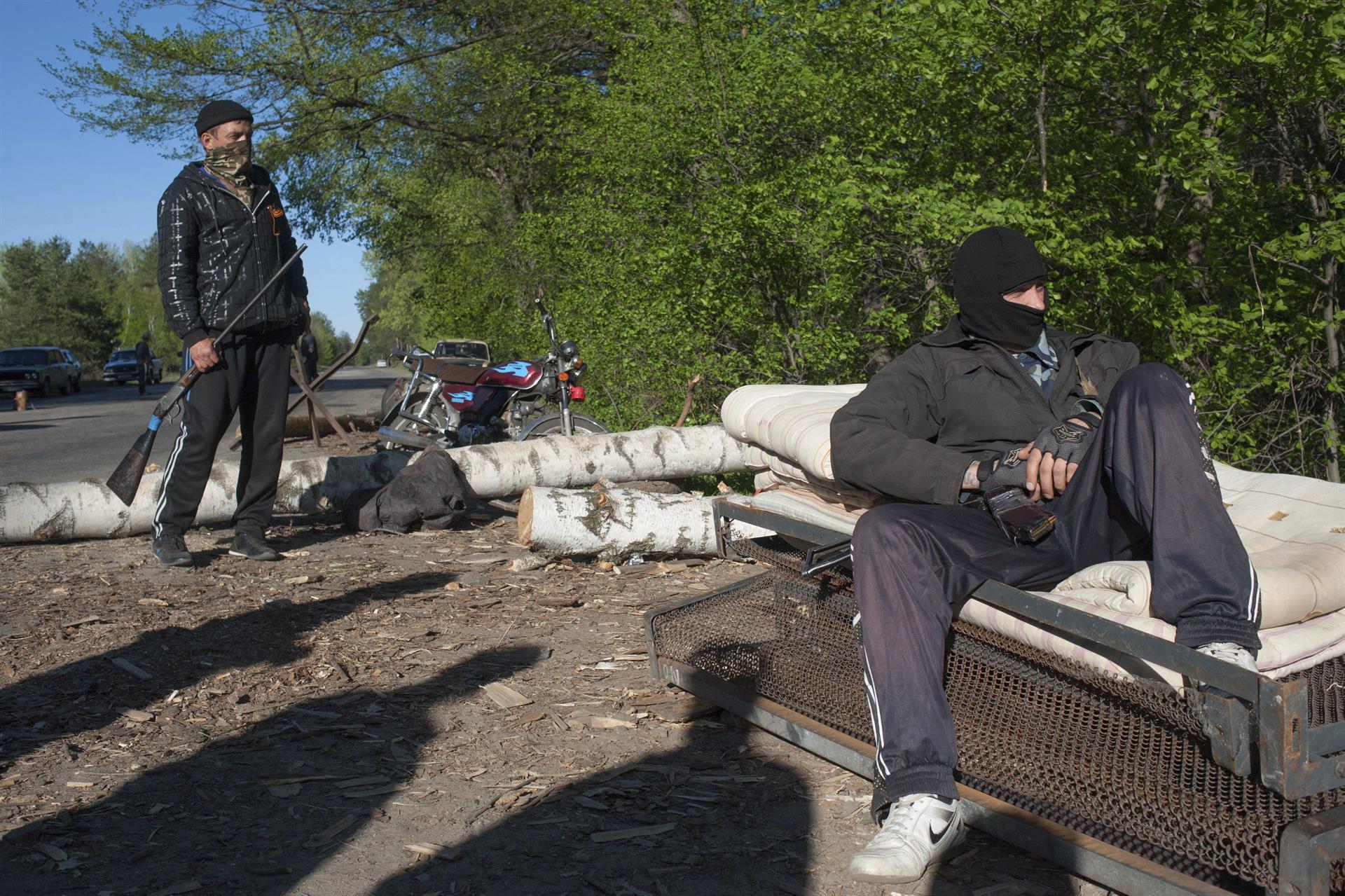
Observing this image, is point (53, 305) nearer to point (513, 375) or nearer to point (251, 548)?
point (513, 375)

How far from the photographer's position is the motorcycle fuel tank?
10.7 m

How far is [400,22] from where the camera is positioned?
19.0m

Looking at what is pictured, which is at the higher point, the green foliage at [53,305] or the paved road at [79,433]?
the green foliage at [53,305]

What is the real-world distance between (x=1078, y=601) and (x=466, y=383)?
887cm

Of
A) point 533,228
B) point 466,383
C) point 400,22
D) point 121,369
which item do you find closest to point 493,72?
point 400,22

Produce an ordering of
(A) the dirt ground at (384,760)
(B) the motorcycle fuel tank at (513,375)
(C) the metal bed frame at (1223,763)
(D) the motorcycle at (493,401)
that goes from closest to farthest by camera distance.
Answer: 1. (C) the metal bed frame at (1223,763)
2. (A) the dirt ground at (384,760)
3. (D) the motorcycle at (493,401)
4. (B) the motorcycle fuel tank at (513,375)

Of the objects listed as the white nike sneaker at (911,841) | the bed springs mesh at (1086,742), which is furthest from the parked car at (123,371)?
the white nike sneaker at (911,841)

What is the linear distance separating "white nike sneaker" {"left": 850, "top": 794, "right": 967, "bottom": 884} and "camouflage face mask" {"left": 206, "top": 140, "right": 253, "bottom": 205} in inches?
201

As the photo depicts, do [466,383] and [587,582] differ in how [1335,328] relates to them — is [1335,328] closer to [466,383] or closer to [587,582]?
[587,582]

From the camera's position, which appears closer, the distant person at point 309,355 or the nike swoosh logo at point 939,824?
the nike swoosh logo at point 939,824

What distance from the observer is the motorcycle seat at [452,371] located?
36.3 feet

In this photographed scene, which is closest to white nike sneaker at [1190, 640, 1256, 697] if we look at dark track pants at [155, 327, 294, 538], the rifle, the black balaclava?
the black balaclava

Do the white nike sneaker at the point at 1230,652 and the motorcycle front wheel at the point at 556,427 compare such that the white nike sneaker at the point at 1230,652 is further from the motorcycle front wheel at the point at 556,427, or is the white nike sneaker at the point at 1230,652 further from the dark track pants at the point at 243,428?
the motorcycle front wheel at the point at 556,427

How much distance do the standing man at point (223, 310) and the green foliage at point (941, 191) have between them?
339 cm
